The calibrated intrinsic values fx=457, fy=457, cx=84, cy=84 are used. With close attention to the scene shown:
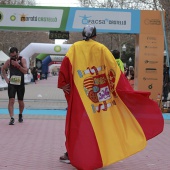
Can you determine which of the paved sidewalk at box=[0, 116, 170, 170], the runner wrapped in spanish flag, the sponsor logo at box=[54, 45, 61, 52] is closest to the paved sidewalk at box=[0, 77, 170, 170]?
the paved sidewalk at box=[0, 116, 170, 170]

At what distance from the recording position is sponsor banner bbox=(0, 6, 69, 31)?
16422 mm

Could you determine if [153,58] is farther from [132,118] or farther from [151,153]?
[132,118]

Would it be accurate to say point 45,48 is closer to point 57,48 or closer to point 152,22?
point 57,48

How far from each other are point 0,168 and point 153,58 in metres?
11.2

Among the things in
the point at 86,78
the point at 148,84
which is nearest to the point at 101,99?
the point at 86,78

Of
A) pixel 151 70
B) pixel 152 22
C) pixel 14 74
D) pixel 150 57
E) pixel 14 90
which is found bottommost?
pixel 14 90

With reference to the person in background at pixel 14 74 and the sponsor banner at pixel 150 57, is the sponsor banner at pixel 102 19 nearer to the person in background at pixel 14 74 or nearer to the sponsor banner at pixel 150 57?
the sponsor banner at pixel 150 57

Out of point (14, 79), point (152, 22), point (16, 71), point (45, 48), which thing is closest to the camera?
point (14, 79)

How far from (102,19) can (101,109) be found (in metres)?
11.1

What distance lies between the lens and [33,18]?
1658cm

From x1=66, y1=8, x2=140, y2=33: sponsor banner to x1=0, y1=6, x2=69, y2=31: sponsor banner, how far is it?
1.06ft

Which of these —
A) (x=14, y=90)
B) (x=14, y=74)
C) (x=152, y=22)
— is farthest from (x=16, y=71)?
(x=152, y=22)

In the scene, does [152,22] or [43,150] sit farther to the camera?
[152,22]

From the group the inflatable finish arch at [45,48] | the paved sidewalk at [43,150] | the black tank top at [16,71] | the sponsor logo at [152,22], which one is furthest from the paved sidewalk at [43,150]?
the inflatable finish arch at [45,48]
